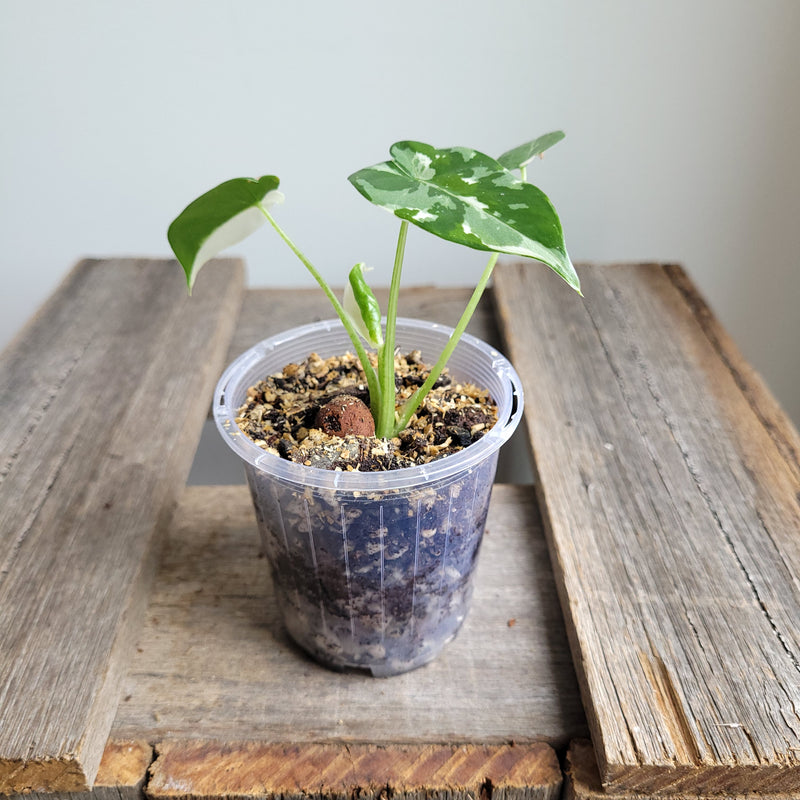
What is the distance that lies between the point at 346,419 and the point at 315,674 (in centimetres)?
23

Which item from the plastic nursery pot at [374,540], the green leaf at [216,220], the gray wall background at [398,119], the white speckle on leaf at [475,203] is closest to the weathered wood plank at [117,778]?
the plastic nursery pot at [374,540]

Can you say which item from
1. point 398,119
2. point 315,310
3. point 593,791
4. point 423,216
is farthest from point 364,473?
Answer: point 398,119

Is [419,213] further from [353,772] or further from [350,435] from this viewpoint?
[353,772]

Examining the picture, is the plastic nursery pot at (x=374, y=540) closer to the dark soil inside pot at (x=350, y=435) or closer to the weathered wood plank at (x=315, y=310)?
the dark soil inside pot at (x=350, y=435)

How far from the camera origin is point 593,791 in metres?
0.59

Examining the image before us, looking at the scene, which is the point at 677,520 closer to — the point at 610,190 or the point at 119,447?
the point at 119,447

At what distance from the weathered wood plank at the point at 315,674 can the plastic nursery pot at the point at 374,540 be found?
27mm

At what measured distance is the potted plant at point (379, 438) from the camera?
1.76 ft

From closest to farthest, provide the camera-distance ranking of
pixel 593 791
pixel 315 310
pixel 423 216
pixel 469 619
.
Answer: pixel 423 216 < pixel 593 791 < pixel 469 619 < pixel 315 310

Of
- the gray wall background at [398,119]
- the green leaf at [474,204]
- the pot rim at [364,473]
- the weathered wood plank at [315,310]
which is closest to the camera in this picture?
the green leaf at [474,204]

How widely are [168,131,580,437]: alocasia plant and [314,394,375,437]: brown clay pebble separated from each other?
0.02 m

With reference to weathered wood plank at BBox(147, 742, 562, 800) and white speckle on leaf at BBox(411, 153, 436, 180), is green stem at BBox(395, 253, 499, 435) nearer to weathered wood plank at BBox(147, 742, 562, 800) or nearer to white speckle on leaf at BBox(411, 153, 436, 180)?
white speckle on leaf at BBox(411, 153, 436, 180)

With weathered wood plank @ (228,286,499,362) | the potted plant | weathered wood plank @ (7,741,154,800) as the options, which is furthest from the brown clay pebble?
weathered wood plank @ (228,286,499,362)

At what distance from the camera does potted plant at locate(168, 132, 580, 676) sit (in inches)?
21.1
